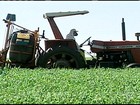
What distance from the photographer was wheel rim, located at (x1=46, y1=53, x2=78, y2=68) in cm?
1295

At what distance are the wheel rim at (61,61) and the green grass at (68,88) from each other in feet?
6.08

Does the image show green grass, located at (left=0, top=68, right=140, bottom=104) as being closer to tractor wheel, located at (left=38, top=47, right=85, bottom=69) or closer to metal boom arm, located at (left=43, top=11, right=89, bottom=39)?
tractor wheel, located at (left=38, top=47, right=85, bottom=69)

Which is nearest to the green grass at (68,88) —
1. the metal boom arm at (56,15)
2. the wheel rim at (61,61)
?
the wheel rim at (61,61)

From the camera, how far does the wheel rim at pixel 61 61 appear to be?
A: 510 inches

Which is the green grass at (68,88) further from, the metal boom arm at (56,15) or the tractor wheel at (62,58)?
the metal boom arm at (56,15)

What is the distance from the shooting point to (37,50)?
44.1 ft

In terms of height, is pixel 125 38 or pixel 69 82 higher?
pixel 125 38

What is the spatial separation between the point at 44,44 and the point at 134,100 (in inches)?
280

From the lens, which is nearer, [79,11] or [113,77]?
[113,77]

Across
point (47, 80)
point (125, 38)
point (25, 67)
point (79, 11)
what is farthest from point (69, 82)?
point (125, 38)

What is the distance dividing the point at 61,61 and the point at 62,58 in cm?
20

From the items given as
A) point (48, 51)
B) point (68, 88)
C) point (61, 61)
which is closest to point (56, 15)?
point (48, 51)

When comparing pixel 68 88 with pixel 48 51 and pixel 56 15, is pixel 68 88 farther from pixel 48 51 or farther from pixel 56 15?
pixel 56 15

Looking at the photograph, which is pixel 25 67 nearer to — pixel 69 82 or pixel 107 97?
pixel 69 82
